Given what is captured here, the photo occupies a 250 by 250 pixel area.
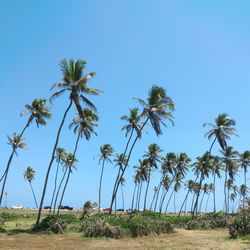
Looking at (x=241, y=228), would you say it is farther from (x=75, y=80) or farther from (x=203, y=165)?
(x=203, y=165)

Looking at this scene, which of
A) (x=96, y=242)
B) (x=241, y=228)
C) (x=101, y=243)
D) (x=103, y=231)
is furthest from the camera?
(x=241, y=228)

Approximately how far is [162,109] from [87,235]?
17.8 metres

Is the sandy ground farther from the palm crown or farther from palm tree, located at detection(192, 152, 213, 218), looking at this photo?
palm tree, located at detection(192, 152, 213, 218)

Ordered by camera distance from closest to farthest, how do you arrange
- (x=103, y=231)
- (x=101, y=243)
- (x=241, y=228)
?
(x=101, y=243)
(x=103, y=231)
(x=241, y=228)

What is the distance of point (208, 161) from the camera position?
74.1 metres

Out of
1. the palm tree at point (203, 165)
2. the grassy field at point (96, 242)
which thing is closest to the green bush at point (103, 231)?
the grassy field at point (96, 242)

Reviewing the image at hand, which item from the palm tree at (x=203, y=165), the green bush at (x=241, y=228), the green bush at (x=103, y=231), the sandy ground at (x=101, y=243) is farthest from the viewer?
the palm tree at (x=203, y=165)

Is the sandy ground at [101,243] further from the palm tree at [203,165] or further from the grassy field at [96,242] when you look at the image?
the palm tree at [203,165]

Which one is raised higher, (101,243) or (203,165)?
(203,165)

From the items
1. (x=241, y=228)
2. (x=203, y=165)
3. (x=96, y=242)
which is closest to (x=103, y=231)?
Result: (x=96, y=242)

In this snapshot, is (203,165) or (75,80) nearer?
(75,80)

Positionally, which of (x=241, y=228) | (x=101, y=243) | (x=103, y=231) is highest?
(x=241, y=228)

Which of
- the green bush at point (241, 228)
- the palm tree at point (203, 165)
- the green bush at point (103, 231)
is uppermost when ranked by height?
the palm tree at point (203, 165)

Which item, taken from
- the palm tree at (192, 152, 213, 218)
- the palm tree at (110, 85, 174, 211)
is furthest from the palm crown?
the palm tree at (192, 152, 213, 218)
